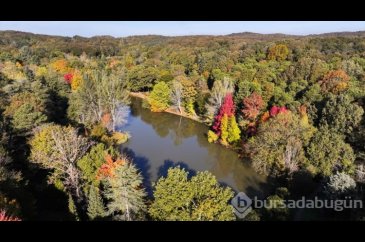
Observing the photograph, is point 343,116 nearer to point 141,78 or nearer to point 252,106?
point 252,106

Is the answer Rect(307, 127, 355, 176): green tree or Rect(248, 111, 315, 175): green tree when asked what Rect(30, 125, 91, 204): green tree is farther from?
Rect(307, 127, 355, 176): green tree

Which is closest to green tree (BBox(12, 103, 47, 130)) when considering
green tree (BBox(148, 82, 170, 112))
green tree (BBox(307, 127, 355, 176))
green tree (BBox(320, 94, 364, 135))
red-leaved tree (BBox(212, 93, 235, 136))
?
red-leaved tree (BBox(212, 93, 235, 136))

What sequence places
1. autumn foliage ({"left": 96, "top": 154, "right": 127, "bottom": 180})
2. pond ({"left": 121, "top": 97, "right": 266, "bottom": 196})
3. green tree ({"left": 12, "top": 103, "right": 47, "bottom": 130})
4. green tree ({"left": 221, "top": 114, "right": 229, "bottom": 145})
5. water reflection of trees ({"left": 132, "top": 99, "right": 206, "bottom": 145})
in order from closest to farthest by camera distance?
autumn foliage ({"left": 96, "top": 154, "right": 127, "bottom": 180}) < green tree ({"left": 12, "top": 103, "right": 47, "bottom": 130}) < pond ({"left": 121, "top": 97, "right": 266, "bottom": 196}) < green tree ({"left": 221, "top": 114, "right": 229, "bottom": 145}) < water reflection of trees ({"left": 132, "top": 99, "right": 206, "bottom": 145})

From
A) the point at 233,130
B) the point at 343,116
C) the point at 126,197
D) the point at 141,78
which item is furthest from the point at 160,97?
the point at 126,197

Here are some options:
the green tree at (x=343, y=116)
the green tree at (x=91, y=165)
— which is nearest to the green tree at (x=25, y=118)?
the green tree at (x=91, y=165)

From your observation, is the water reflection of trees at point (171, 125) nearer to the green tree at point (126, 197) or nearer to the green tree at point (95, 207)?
the green tree at point (126, 197)
